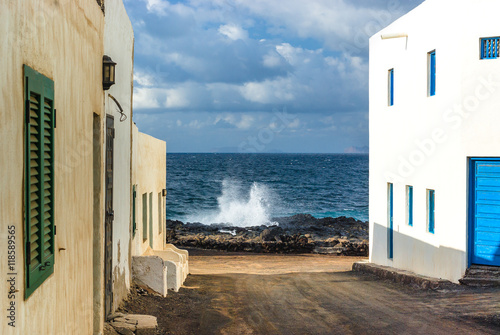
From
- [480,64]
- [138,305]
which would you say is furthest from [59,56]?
[480,64]

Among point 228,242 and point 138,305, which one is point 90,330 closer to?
point 138,305

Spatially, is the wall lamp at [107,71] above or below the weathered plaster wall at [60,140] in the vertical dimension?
above

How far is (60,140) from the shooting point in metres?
4.54

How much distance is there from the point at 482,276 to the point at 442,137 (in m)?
3.33

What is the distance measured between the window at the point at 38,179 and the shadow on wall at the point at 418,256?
10066 mm

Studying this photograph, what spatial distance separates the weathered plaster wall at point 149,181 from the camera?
11.5 metres

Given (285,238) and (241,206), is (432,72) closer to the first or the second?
(285,238)

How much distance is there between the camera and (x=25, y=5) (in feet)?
11.3

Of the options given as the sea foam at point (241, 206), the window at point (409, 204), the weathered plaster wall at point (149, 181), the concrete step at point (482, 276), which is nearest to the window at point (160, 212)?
the weathered plaster wall at point (149, 181)

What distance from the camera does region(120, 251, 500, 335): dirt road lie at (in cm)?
856

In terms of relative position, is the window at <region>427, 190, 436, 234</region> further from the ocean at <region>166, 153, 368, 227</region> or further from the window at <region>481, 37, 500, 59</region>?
the ocean at <region>166, 153, 368, 227</region>

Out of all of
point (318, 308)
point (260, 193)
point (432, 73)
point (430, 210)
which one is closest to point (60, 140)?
point (318, 308)

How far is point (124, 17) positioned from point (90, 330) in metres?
5.43

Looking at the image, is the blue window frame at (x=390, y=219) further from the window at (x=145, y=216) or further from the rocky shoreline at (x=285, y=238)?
the rocky shoreline at (x=285, y=238)
